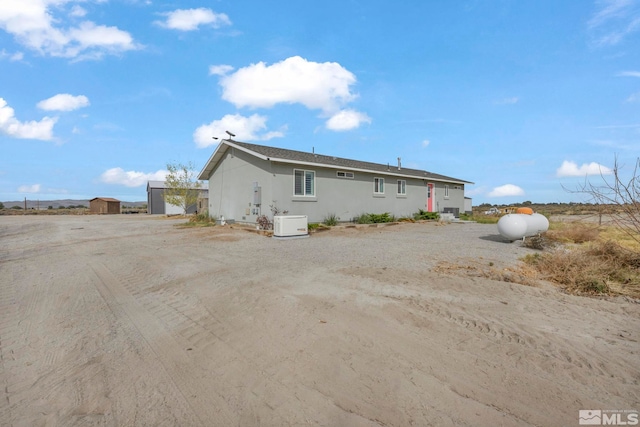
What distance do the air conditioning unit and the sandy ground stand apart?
599 cm

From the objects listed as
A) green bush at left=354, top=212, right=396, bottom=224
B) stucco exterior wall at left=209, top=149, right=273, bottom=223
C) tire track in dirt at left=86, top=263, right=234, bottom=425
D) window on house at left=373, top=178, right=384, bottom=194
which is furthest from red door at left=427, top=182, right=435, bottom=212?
tire track in dirt at left=86, top=263, right=234, bottom=425

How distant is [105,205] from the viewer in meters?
44.2

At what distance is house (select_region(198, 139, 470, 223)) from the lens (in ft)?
50.0

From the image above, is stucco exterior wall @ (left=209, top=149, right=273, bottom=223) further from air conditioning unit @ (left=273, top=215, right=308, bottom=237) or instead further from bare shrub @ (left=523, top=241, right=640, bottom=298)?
bare shrub @ (left=523, top=241, right=640, bottom=298)

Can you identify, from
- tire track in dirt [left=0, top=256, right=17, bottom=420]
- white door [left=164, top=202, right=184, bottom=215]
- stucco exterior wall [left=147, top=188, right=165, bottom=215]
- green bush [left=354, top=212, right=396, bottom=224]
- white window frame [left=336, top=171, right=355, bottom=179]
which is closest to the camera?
tire track in dirt [left=0, top=256, right=17, bottom=420]

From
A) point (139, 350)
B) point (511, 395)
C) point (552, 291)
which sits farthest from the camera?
point (552, 291)

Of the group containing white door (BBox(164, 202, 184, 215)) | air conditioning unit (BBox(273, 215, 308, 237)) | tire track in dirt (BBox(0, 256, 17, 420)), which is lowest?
tire track in dirt (BBox(0, 256, 17, 420))

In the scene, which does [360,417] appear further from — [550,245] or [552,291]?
[550,245]

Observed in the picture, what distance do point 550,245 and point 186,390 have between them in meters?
11.8

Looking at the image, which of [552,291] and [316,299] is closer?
[316,299]

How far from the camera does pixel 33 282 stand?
645 centimetres

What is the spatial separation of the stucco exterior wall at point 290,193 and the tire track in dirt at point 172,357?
9.73 metres

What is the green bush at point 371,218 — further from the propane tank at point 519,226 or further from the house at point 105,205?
the house at point 105,205

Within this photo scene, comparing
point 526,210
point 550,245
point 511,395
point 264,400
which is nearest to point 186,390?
point 264,400
